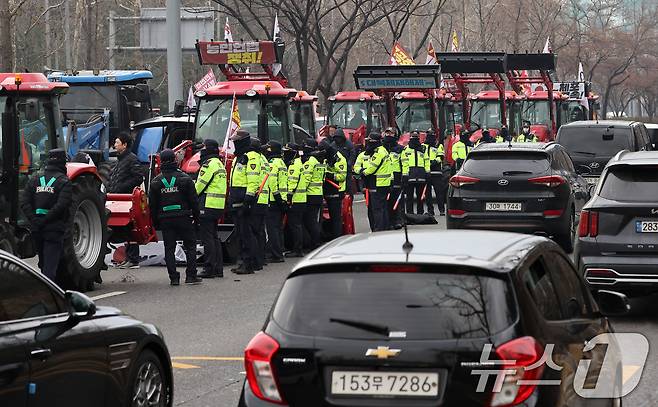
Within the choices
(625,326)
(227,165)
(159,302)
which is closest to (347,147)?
(227,165)

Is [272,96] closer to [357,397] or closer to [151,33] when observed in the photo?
[357,397]

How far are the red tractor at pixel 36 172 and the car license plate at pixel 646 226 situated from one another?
644cm

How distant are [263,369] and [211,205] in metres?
11.3

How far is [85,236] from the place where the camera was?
16.4 m

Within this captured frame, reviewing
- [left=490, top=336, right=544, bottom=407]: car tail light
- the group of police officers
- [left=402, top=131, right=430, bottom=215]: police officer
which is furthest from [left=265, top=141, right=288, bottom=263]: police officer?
[left=490, top=336, right=544, bottom=407]: car tail light

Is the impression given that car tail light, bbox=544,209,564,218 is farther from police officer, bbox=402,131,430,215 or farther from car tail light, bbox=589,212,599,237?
police officer, bbox=402,131,430,215

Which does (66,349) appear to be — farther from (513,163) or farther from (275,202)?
(275,202)

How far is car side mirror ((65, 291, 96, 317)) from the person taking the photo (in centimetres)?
734

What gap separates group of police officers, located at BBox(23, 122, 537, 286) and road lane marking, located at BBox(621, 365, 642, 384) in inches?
269

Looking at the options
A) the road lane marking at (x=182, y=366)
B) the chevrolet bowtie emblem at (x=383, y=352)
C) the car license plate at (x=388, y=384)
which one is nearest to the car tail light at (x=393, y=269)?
the chevrolet bowtie emblem at (x=383, y=352)

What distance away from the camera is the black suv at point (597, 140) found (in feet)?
78.6

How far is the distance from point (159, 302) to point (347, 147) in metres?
13.2

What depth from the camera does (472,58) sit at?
34.2 metres

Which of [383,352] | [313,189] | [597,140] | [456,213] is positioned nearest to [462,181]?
[456,213]
